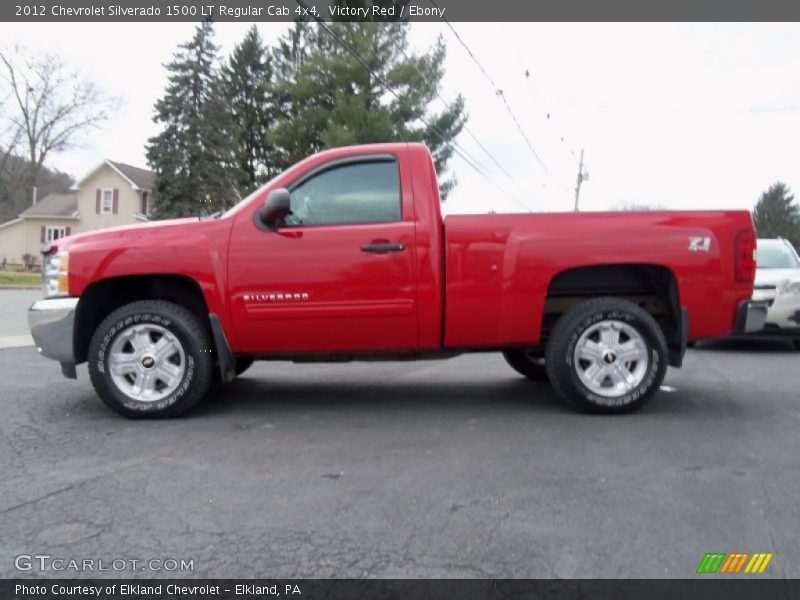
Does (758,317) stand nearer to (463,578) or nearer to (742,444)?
(742,444)

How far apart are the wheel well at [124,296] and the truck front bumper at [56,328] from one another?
0.27 ft

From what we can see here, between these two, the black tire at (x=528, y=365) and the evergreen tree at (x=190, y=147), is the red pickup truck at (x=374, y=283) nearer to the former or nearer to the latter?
the black tire at (x=528, y=365)

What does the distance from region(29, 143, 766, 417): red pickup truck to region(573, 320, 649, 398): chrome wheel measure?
0.01 metres

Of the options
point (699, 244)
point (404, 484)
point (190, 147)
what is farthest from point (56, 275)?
point (190, 147)

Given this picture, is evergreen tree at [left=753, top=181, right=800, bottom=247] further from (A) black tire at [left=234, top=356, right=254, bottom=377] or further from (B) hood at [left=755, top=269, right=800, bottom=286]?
(A) black tire at [left=234, top=356, right=254, bottom=377]

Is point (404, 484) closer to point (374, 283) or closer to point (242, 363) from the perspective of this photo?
point (374, 283)

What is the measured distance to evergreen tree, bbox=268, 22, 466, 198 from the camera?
78.4 feet

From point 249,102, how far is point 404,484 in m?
44.0

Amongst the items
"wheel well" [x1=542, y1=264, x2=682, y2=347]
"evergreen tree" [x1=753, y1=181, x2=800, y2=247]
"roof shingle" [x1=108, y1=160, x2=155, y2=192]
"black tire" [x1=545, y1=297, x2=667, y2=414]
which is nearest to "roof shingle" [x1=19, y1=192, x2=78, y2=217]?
"roof shingle" [x1=108, y1=160, x2=155, y2=192]

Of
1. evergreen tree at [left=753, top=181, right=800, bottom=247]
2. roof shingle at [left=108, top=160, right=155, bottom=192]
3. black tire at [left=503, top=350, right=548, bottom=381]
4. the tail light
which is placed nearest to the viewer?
the tail light

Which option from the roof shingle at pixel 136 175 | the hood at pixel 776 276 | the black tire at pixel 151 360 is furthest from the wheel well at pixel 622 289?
the roof shingle at pixel 136 175

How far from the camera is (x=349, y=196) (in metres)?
5.11

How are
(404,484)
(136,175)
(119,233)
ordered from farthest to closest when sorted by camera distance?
(136,175) → (119,233) → (404,484)

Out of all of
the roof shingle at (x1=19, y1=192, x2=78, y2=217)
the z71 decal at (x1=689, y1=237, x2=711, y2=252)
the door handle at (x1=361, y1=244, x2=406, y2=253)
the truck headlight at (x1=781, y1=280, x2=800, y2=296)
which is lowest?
the truck headlight at (x1=781, y1=280, x2=800, y2=296)
